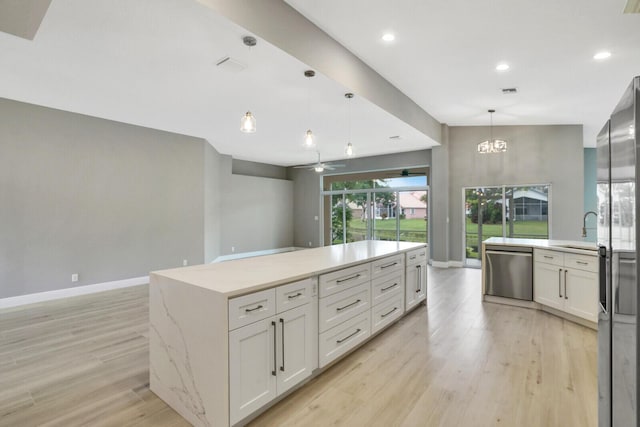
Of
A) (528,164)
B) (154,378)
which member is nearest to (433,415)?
(154,378)

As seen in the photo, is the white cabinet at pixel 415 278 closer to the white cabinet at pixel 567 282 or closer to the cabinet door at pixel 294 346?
the white cabinet at pixel 567 282

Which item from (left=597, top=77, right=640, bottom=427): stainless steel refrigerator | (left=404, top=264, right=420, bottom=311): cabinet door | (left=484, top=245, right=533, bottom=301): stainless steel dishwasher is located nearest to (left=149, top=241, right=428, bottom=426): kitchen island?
(left=404, top=264, right=420, bottom=311): cabinet door

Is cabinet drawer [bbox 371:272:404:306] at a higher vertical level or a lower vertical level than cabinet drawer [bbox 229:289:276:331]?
lower

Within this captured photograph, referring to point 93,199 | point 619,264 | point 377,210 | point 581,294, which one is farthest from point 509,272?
point 93,199

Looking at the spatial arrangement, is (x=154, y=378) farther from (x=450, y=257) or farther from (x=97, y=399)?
(x=450, y=257)

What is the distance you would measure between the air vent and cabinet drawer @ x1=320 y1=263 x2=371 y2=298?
7.64 ft

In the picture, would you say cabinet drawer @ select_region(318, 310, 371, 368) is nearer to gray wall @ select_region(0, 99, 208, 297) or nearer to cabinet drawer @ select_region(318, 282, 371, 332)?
cabinet drawer @ select_region(318, 282, 371, 332)

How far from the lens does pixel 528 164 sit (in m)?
6.69

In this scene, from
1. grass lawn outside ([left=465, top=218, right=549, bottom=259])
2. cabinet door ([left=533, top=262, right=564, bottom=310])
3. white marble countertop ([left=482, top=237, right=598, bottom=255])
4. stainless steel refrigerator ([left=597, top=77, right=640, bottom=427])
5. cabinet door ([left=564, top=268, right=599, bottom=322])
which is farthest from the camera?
grass lawn outside ([left=465, top=218, right=549, bottom=259])

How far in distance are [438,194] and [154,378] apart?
22.1ft

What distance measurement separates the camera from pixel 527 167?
670 centimetres

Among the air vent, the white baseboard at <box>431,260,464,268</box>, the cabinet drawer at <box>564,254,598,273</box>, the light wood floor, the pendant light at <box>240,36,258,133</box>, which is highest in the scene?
the air vent

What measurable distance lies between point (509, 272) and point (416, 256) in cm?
142

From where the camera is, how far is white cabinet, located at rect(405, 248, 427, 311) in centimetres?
381
